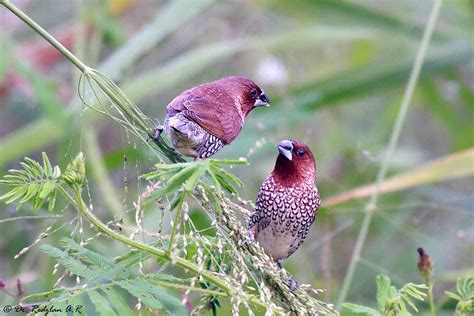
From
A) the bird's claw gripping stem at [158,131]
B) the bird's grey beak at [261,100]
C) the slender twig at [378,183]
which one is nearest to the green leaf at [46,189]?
the bird's claw gripping stem at [158,131]

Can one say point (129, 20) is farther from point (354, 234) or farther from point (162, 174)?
point (162, 174)

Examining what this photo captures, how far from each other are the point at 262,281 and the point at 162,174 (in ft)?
1.47

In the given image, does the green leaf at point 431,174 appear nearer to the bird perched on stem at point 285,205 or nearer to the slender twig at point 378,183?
the slender twig at point 378,183

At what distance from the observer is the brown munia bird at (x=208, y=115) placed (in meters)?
3.17

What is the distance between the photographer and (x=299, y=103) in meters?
5.44

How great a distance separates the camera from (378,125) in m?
6.88

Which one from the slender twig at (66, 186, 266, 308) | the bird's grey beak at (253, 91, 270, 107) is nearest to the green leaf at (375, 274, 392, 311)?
the slender twig at (66, 186, 266, 308)

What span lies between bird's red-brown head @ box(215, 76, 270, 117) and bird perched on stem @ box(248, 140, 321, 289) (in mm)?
242

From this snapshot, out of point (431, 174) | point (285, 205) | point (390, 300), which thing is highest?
point (431, 174)

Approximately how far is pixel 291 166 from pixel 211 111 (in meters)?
0.44

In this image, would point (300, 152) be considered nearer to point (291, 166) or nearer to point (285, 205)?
point (291, 166)

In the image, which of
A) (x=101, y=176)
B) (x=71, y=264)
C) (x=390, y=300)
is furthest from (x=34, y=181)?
(x=101, y=176)

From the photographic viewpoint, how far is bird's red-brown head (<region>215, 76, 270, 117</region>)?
12.0 feet

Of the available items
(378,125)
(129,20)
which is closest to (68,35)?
(129,20)
